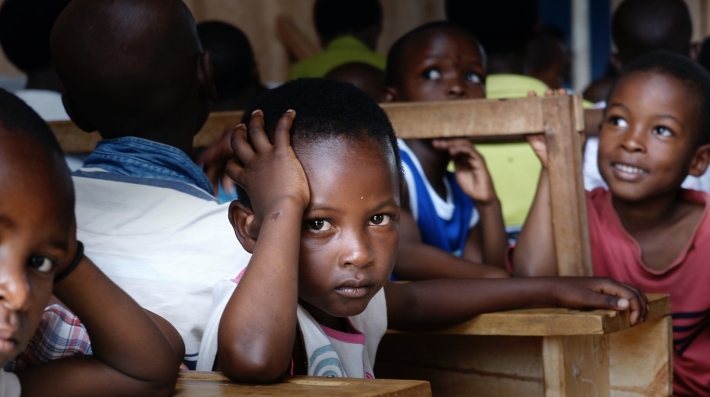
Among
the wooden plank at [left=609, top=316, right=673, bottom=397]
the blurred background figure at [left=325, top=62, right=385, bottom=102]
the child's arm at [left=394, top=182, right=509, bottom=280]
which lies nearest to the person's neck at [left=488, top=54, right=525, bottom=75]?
the blurred background figure at [left=325, top=62, right=385, bottom=102]

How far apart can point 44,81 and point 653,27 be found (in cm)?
268

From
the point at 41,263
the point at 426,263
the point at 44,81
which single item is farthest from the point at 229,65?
the point at 41,263

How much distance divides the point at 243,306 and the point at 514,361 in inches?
31.2

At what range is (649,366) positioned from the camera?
1883 mm

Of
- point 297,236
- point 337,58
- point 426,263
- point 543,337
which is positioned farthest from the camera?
point 337,58

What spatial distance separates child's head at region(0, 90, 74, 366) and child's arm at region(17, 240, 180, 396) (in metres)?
0.13

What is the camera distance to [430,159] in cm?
263

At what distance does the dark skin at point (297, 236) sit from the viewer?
4.11 feet

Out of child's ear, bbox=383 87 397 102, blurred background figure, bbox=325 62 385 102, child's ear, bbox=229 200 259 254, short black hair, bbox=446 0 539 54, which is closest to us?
child's ear, bbox=229 200 259 254

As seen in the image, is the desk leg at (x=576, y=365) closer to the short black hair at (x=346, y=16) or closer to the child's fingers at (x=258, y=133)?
the child's fingers at (x=258, y=133)

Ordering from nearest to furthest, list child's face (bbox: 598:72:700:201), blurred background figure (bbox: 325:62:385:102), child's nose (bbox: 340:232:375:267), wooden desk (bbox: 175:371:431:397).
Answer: wooden desk (bbox: 175:371:431:397) → child's nose (bbox: 340:232:375:267) → child's face (bbox: 598:72:700:201) → blurred background figure (bbox: 325:62:385:102)

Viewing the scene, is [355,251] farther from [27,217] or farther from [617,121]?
[617,121]

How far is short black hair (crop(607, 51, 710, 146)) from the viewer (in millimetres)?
2406

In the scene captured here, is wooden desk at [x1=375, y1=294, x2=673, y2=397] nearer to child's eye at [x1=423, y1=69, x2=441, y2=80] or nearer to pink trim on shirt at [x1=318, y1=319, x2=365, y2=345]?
pink trim on shirt at [x1=318, y1=319, x2=365, y2=345]
